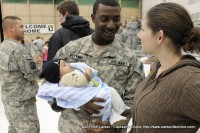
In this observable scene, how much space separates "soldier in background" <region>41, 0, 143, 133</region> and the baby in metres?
0.09

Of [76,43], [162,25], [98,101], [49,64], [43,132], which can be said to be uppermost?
[162,25]

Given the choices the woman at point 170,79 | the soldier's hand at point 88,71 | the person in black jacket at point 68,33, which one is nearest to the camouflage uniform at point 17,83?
the person in black jacket at point 68,33

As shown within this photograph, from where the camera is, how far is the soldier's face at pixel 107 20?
57.4 inches

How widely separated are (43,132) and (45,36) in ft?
34.4

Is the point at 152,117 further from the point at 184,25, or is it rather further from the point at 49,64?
the point at 49,64

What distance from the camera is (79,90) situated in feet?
4.57

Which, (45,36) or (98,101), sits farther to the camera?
(45,36)

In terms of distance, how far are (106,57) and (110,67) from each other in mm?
69

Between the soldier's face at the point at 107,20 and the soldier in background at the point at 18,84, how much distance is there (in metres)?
1.47

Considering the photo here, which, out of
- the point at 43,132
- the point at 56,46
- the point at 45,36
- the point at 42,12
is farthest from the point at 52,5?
the point at 56,46

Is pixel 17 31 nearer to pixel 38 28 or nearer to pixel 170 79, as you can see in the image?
pixel 170 79

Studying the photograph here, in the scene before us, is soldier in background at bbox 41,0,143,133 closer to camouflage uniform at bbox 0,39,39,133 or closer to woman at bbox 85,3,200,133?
woman at bbox 85,3,200,133

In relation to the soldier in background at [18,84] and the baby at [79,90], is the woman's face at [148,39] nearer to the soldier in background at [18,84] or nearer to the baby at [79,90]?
the baby at [79,90]

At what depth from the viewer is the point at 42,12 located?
13656 millimetres
